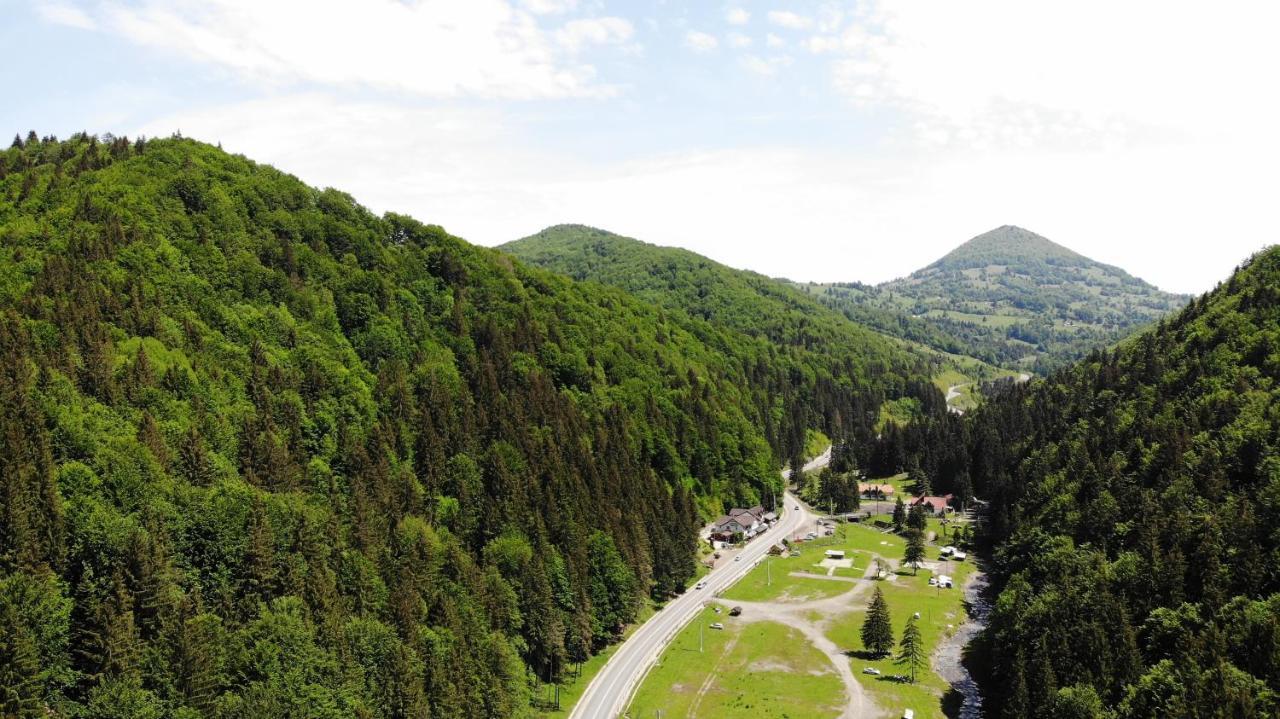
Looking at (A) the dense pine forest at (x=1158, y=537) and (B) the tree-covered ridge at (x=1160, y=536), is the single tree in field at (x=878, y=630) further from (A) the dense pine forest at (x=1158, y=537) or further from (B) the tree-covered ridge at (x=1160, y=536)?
(B) the tree-covered ridge at (x=1160, y=536)

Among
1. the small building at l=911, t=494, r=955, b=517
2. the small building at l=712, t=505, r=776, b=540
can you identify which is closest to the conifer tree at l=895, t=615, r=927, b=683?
the small building at l=712, t=505, r=776, b=540

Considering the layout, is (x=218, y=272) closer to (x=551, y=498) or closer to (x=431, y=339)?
(x=431, y=339)

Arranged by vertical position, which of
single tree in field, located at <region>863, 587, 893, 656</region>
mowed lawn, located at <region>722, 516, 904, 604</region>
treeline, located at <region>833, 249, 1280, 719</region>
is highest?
treeline, located at <region>833, 249, 1280, 719</region>

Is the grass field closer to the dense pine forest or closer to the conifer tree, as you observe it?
the conifer tree

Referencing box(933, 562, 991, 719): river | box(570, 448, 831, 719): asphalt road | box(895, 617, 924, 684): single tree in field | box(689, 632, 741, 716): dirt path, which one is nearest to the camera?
box(570, 448, 831, 719): asphalt road

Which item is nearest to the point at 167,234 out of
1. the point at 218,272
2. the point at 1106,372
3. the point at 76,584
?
the point at 218,272

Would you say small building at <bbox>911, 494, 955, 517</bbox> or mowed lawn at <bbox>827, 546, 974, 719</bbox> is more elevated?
small building at <bbox>911, 494, 955, 517</bbox>
